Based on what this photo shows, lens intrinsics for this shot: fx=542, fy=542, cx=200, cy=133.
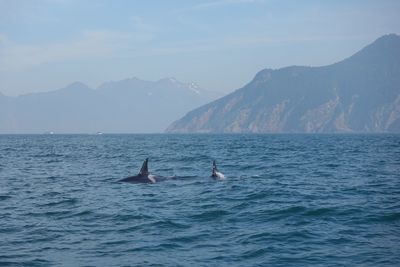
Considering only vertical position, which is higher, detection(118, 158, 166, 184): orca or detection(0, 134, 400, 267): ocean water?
detection(118, 158, 166, 184): orca

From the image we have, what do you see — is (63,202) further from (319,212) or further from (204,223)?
(319,212)

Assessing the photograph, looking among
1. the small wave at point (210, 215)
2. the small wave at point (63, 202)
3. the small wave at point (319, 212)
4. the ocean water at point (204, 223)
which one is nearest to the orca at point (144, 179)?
the ocean water at point (204, 223)

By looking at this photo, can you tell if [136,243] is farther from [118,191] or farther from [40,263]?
[118,191]

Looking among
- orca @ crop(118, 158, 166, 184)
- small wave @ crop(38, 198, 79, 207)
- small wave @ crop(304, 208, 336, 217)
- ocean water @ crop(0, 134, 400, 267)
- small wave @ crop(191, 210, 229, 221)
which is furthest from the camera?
orca @ crop(118, 158, 166, 184)

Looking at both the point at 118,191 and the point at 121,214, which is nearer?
the point at 121,214

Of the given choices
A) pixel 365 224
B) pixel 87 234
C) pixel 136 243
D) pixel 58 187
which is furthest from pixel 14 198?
pixel 365 224

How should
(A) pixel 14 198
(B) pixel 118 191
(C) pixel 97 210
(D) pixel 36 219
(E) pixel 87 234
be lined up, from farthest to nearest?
(B) pixel 118 191 → (A) pixel 14 198 → (C) pixel 97 210 → (D) pixel 36 219 → (E) pixel 87 234

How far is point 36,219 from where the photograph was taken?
22203 mm

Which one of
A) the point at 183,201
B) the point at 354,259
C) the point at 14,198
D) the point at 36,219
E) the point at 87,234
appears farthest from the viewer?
the point at 14,198

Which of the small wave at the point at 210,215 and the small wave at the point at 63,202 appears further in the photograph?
the small wave at the point at 63,202

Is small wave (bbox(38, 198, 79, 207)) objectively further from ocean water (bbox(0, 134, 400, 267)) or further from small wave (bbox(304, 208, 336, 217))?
small wave (bbox(304, 208, 336, 217))

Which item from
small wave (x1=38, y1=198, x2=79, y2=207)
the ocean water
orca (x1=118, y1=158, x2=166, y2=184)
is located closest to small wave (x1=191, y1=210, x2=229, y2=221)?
the ocean water

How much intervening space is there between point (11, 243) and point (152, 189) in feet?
48.9

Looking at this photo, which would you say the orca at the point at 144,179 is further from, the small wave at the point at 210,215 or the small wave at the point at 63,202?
the small wave at the point at 210,215
